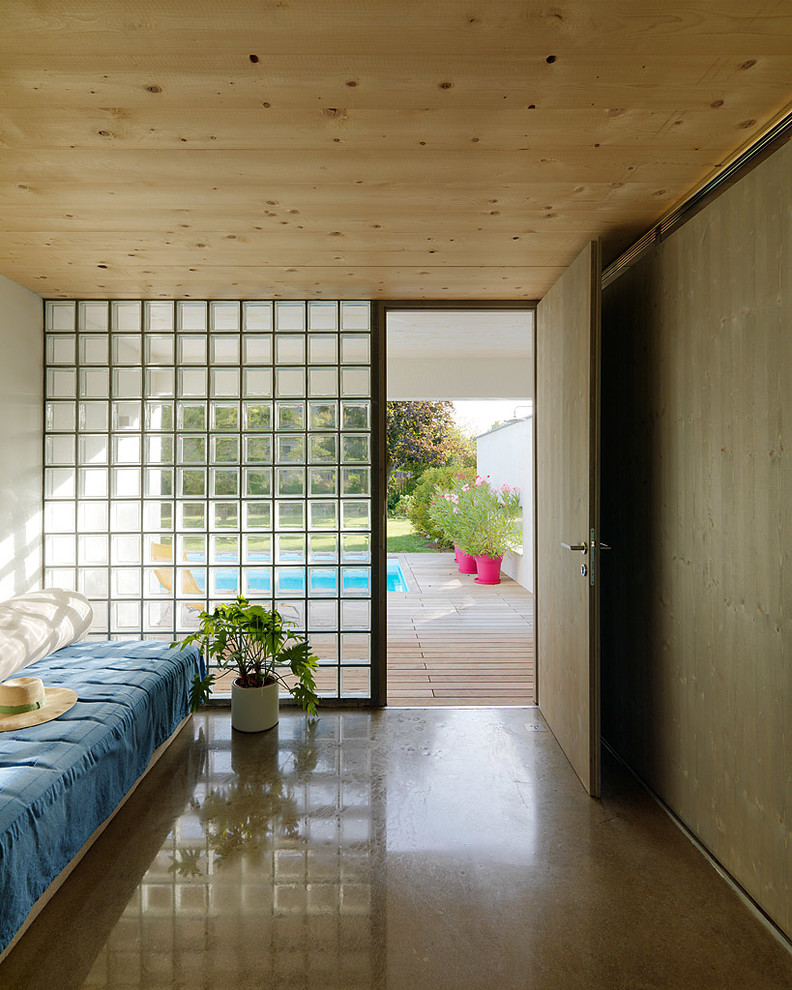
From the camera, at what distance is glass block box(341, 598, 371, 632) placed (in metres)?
3.66

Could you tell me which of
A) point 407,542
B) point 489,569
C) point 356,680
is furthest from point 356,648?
point 407,542

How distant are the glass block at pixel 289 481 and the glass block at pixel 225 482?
9.2 inches

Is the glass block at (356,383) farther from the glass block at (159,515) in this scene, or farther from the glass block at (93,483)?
the glass block at (93,483)

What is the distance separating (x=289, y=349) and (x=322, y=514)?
95cm

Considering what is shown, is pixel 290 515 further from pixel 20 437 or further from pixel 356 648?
pixel 20 437

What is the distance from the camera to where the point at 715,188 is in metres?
2.24

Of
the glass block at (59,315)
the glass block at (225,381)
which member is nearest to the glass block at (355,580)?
the glass block at (225,381)

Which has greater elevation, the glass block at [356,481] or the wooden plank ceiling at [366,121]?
the wooden plank ceiling at [366,121]

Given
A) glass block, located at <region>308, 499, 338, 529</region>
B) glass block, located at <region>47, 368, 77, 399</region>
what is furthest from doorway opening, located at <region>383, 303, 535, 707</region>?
glass block, located at <region>47, 368, 77, 399</region>

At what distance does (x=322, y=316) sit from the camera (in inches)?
145

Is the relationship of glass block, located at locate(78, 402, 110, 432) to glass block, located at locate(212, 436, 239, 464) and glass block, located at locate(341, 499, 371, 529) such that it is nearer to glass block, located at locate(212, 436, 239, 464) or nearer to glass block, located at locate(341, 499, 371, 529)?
glass block, located at locate(212, 436, 239, 464)

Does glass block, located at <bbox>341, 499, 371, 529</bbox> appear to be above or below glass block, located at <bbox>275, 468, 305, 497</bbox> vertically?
below

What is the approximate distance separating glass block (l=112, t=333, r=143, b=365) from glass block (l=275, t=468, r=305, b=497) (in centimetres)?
101

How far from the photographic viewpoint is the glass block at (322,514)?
3678 millimetres
